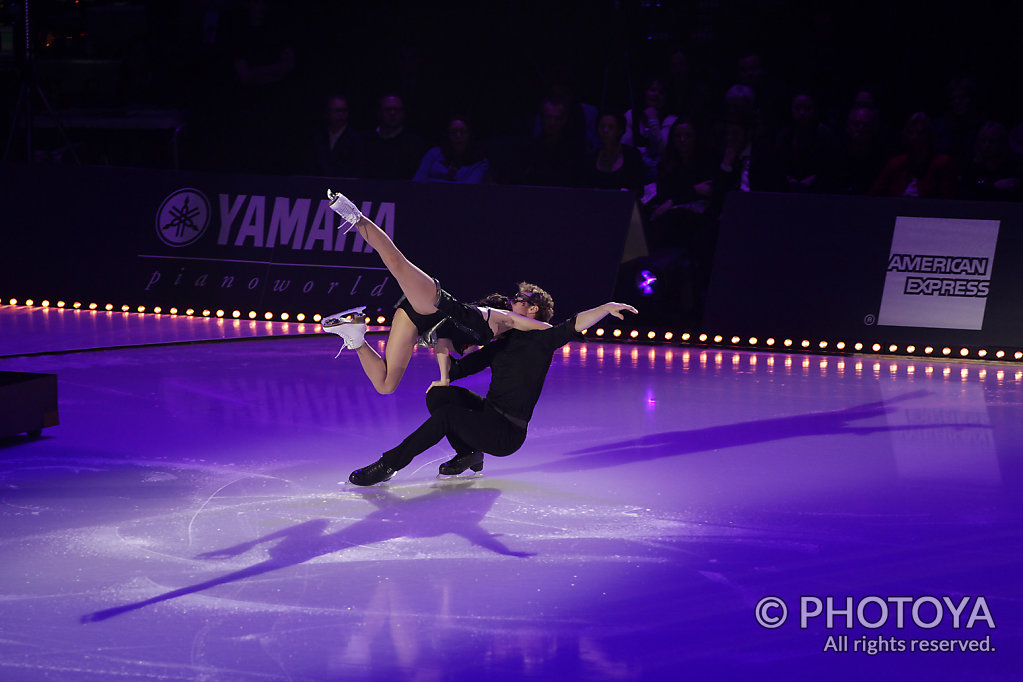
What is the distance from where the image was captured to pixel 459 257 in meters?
11.1

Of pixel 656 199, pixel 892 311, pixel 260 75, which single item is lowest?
pixel 892 311

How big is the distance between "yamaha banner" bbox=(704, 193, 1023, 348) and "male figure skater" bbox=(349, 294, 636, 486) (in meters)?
4.72

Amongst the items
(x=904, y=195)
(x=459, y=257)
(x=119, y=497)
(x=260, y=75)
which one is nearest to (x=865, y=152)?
(x=904, y=195)

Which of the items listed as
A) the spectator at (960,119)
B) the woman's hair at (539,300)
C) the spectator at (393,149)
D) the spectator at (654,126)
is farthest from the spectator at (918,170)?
the woman's hair at (539,300)

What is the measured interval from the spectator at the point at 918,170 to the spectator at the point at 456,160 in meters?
3.78

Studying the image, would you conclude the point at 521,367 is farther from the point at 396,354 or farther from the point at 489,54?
the point at 489,54

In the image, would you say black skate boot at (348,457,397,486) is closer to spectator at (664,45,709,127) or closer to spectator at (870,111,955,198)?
spectator at (870,111,955,198)

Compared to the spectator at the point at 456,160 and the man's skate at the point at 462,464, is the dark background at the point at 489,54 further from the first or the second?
the man's skate at the point at 462,464

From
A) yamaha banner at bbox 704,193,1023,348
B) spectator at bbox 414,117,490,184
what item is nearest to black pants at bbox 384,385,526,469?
yamaha banner at bbox 704,193,1023,348

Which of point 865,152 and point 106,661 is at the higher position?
point 865,152

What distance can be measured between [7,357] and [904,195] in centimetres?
773

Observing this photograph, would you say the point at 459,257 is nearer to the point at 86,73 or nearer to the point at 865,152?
the point at 865,152

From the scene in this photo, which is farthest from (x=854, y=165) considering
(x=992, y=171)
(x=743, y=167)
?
(x=992, y=171)

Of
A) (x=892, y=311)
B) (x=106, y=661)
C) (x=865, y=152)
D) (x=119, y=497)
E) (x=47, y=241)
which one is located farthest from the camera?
(x=47, y=241)
